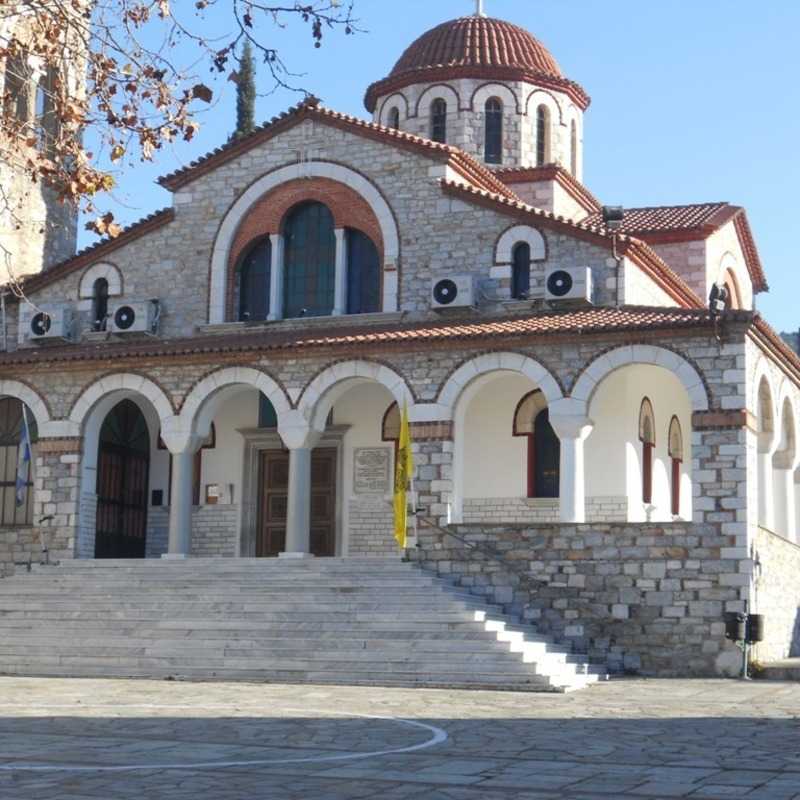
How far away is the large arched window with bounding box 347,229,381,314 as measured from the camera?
23500 millimetres

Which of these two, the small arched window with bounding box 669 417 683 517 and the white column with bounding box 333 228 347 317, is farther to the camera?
the small arched window with bounding box 669 417 683 517

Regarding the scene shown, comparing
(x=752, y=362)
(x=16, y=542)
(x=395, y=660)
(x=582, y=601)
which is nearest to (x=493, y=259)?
(x=752, y=362)

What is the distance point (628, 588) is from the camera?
63.6 ft

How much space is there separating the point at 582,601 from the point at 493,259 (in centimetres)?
598

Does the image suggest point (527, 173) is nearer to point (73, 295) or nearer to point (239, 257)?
point (239, 257)

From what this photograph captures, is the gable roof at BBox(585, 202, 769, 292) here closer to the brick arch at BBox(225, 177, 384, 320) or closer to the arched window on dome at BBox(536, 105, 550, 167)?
the arched window on dome at BBox(536, 105, 550, 167)

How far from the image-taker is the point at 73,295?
82.2 feet

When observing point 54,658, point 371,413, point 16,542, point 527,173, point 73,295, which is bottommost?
point 54,658

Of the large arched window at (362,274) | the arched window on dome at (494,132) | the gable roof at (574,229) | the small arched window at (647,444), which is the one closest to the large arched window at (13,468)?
the large arched window at (362,274)

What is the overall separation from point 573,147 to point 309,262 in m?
9.18

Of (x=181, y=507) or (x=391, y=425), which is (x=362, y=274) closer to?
(x=391, y=425)

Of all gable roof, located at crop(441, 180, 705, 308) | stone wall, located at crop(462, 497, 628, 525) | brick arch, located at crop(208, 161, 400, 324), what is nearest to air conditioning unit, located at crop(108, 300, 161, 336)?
brick arch, located at crop(208, 161, 400, 324)

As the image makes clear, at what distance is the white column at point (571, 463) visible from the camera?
2022cm

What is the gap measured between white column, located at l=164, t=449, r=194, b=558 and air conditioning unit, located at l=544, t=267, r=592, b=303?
6398mm
